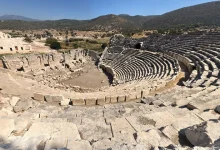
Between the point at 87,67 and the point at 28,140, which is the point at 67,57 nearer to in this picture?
the point at 87,67

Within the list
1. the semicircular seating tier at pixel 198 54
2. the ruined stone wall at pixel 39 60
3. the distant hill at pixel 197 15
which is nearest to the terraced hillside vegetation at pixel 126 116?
the semicircular seating tier at pixel 198 54

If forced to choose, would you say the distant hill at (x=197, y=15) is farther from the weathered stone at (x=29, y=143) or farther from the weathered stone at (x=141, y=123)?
the weathered stone at (x=29, y=143)

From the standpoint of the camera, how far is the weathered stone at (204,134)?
304 cm

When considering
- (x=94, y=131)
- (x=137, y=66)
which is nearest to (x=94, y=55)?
(x=137, y=66)

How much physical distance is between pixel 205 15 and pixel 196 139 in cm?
12211

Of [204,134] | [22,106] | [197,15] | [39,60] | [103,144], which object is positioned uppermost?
[197,15]

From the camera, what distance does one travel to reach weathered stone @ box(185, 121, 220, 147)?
304 centimetres

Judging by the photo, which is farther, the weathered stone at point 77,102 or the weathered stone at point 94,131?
the weathered stone at point 77,102

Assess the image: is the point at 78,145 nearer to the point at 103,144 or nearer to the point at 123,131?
the point at 103,144

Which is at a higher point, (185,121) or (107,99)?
(185,121)

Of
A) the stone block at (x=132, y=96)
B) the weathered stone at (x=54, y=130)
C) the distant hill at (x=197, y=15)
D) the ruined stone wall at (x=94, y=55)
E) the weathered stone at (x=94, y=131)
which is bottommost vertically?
the ruined stone wall at (x=94, y=55)

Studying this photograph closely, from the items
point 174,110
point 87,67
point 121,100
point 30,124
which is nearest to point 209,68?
point 121,100

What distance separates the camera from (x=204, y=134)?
10.3ft

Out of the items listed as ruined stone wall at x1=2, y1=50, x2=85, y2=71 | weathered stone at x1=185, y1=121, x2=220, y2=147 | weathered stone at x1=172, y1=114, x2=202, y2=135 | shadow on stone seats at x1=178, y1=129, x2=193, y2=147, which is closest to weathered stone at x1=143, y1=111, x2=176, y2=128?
weathered stone at x1=172, y1=114, x2=202, y2=135
